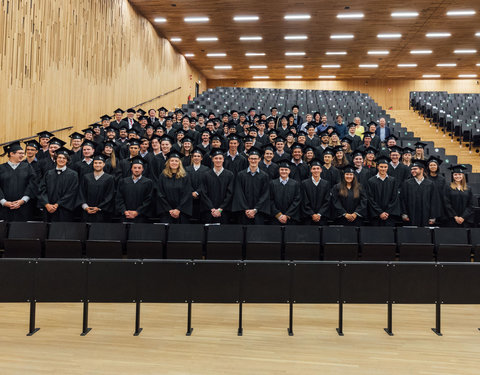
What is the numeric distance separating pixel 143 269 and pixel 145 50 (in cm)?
1266

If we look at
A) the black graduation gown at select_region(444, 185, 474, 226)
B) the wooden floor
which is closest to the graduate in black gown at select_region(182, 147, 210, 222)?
the wooden floor

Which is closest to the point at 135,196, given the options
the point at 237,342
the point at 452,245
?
the point at 237,342

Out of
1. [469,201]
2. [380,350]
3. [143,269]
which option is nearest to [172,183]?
[143,269]

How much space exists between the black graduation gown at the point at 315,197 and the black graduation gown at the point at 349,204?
4.4 inches

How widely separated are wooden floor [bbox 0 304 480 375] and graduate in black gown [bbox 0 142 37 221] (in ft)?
5.08

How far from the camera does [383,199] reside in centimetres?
557

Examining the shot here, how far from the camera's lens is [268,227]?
4727 mm

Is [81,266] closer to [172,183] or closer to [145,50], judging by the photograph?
[172,183]

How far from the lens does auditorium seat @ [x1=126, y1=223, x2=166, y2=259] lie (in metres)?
4.34

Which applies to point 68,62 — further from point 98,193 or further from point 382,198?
point 382,198

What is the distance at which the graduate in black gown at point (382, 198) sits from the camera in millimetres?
5523

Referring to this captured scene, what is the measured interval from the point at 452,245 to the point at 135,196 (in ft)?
13.3

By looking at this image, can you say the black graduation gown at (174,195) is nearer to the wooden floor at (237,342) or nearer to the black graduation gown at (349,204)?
the wooden floor at (237,342)

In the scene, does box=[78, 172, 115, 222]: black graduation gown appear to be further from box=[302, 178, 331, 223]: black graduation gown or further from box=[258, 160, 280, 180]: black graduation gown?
box=[302, 178, 331, 223]: black graduation gown
